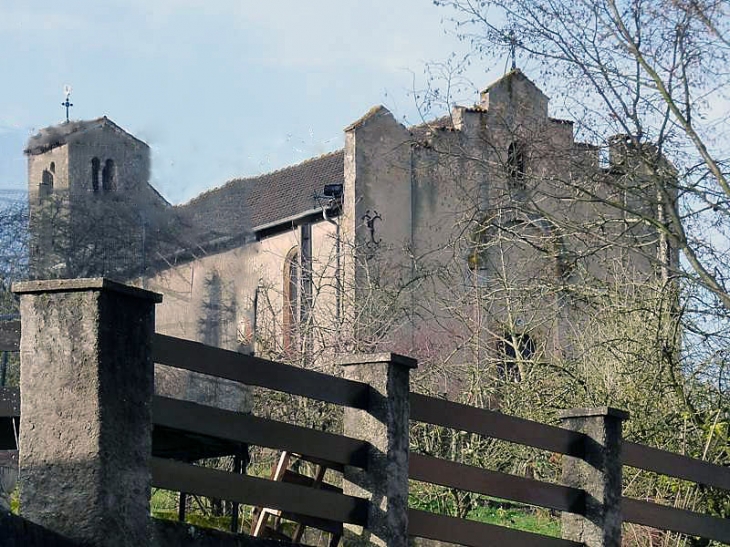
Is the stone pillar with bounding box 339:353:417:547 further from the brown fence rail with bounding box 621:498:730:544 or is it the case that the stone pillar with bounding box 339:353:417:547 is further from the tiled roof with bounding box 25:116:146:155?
the tiled roof with bounding box 25:116:146:155

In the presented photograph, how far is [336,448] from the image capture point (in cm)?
607

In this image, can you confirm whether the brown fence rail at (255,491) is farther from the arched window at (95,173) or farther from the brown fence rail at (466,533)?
the arched window at (95,173)

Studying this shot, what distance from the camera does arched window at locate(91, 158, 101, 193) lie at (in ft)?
87.2

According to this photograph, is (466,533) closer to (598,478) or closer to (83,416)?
(598,478)

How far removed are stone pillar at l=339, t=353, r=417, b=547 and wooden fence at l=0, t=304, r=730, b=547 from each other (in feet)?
0.14

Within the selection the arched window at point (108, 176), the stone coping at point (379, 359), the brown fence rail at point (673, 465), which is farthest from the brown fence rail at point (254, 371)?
the arched window at point (108, 176)

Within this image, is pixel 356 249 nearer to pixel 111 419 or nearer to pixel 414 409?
pixel 414 409

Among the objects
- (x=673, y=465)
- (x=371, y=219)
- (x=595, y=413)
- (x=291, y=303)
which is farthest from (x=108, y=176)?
(x=595, y=413)

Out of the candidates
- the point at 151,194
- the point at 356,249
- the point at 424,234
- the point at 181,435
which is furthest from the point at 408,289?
the point at 181,435

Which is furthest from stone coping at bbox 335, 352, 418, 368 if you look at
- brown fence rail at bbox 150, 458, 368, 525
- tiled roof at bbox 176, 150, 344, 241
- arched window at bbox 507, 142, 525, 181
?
tiled roof at bbox 176, 150, 344, 241

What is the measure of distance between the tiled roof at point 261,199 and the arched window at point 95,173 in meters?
2.04

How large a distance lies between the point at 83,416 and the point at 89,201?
76.3 feet

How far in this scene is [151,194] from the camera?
85.0ft

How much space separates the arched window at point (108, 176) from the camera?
2612 centimetres
